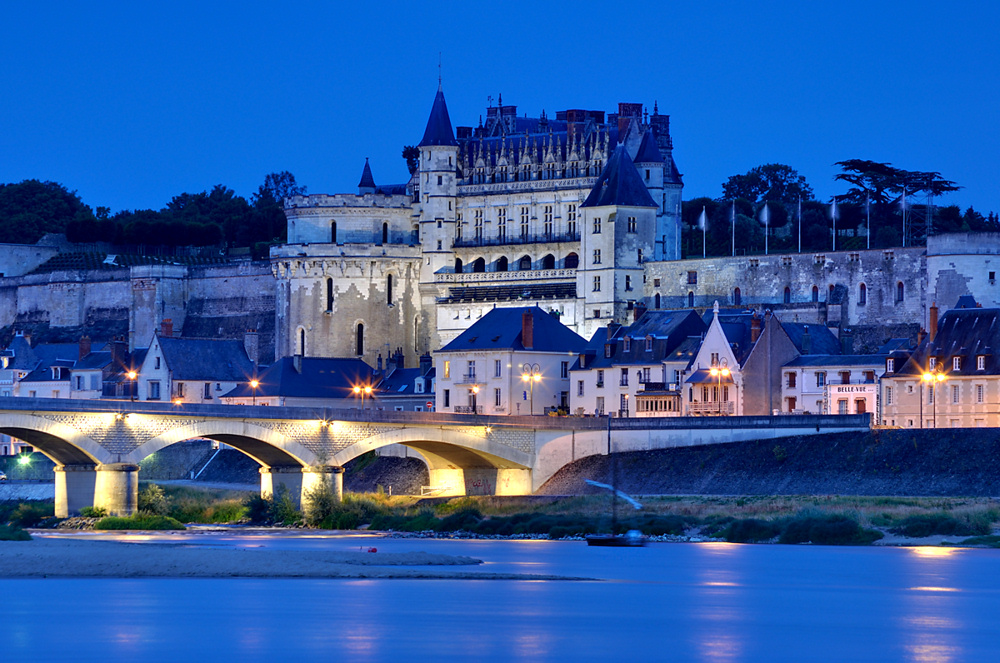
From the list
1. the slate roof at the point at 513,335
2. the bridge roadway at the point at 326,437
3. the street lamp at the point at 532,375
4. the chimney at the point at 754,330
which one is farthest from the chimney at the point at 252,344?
the chimney at the point at 754,330

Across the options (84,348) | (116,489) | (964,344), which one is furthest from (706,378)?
Result: (84,348)

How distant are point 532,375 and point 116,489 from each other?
2353cm

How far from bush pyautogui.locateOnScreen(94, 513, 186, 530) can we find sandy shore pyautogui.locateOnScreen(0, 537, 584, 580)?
32.6 feet

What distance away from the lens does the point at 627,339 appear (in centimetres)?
7731

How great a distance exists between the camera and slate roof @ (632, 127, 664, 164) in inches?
3755

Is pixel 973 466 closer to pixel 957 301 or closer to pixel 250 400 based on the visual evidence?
pixel 957 301

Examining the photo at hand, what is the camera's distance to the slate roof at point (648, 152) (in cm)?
9538

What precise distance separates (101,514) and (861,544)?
2301 cm

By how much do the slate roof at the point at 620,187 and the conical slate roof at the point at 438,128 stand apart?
1030cm

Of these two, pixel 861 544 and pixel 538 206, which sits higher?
pixel 538 206

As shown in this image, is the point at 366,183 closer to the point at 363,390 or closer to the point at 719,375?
the point at 363,390

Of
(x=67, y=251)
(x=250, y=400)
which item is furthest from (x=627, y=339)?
(x=67, y=251)

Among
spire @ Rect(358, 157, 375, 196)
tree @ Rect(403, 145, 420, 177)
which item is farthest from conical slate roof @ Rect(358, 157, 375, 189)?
tree @ Rect(403, 145, 420, 177)

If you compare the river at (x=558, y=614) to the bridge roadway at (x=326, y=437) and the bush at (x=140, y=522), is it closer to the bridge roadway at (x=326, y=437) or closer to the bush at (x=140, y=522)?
the bush at (x=140, y=522)
